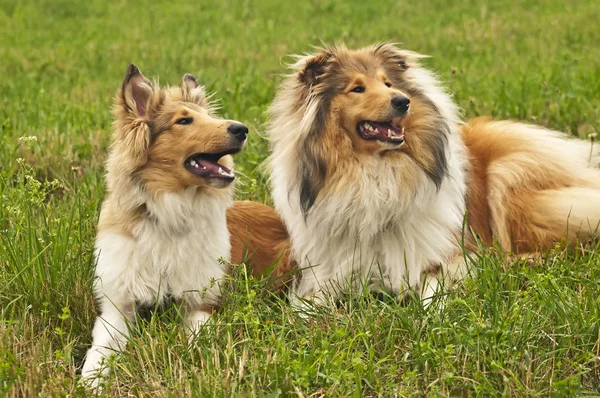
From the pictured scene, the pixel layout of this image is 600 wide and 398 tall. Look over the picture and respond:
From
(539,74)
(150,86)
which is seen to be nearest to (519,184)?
(150,86)

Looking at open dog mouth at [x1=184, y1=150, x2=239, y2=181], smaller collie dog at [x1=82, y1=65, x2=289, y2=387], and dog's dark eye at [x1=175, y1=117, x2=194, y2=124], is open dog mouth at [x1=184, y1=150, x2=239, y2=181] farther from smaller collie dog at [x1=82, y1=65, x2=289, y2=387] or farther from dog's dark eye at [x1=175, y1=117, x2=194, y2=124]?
dog's dark eye at [x1=175, y1=117, x2=194, y2=124]

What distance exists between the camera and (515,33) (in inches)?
453

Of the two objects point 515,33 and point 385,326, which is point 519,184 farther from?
point 515,33

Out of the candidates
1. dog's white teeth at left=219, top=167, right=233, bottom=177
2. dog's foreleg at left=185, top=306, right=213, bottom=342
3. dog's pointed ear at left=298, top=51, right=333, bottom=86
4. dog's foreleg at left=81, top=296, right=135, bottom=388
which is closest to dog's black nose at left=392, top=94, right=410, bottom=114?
dog's pointed ear at left=298, top=51, right=333, bottom=86

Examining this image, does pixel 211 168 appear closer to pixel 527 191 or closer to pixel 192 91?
pixel 192 91

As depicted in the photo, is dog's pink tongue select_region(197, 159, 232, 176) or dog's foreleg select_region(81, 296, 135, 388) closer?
dog's foreleg select_region(81, 296, 135, 388)

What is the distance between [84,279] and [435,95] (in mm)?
2347

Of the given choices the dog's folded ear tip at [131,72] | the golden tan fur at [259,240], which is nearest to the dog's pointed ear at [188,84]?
the dog's folded ear tip at [131,72]

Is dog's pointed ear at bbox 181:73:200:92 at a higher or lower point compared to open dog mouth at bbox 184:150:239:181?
higher

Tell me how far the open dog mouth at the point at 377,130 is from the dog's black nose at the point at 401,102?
0.17 metres

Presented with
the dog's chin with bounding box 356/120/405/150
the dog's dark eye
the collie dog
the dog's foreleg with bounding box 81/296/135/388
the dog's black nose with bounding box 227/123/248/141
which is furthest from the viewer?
the collie dog

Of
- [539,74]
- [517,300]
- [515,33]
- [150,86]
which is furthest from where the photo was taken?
[515,33]

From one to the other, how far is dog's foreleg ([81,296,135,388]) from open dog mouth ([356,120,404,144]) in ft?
5.27

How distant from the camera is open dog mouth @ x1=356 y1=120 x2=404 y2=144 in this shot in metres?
4.45
